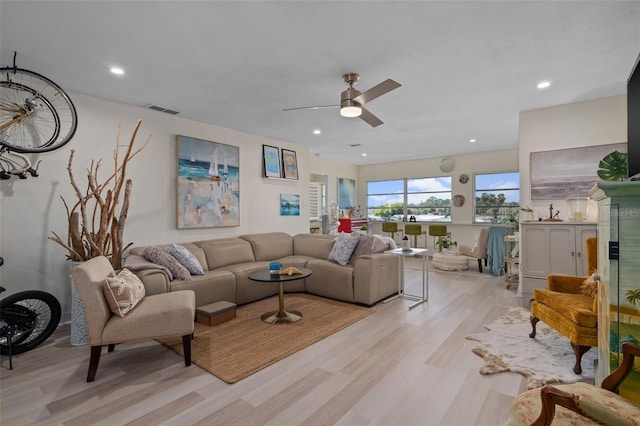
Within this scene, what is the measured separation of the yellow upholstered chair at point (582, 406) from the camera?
115 cm

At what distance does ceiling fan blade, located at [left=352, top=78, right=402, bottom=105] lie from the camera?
268 cm

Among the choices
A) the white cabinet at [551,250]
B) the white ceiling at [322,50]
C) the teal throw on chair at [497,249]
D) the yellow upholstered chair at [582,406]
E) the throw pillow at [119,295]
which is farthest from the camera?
the teal throw on chair at [497,249]

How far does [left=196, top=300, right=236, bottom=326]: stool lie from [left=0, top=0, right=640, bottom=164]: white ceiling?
254cm

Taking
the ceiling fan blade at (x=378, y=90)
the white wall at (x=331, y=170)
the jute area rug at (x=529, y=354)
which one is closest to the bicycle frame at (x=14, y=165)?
the ceiling fan blade at (x=378, y=90)

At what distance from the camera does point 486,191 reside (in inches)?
311

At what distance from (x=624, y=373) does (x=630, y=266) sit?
504mm

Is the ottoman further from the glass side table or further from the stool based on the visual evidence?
the stool

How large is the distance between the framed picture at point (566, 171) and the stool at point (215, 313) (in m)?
4.52

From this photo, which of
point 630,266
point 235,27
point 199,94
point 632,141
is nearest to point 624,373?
point 630,266

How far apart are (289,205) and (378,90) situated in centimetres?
383

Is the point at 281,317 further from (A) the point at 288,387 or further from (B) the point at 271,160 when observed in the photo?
(B) the point at 271,160

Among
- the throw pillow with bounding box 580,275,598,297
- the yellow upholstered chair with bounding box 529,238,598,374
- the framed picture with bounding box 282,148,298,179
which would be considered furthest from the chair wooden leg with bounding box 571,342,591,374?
the framed picture with bounding box 282,148,298,179

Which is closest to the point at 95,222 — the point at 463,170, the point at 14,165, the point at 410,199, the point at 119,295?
the point at 14,165

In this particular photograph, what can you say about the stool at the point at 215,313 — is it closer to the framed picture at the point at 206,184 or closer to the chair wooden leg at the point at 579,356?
the framed picture at the point at 206,184
